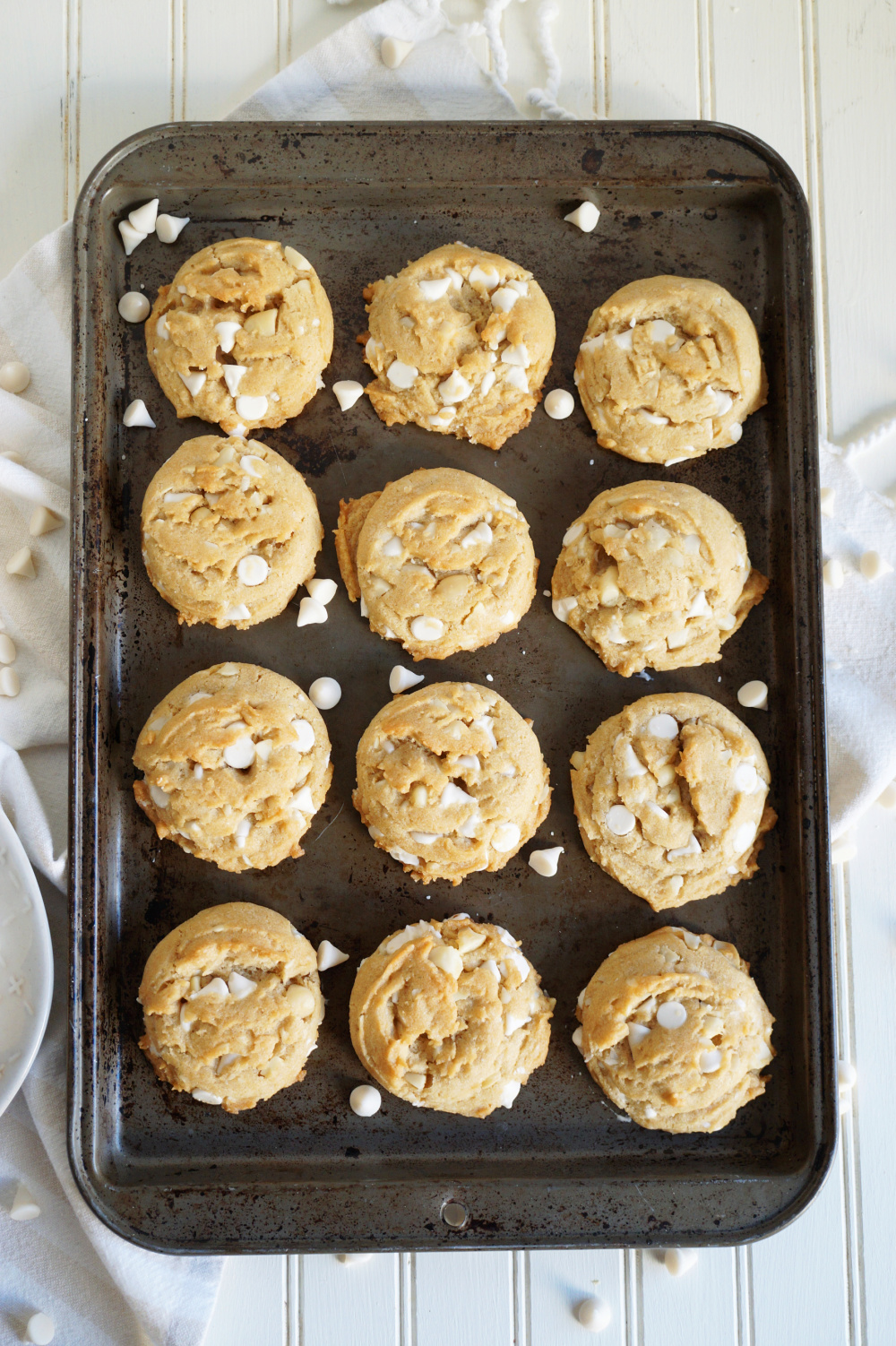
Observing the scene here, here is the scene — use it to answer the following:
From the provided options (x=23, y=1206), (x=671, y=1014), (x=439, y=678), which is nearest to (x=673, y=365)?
(x=439, y=678)

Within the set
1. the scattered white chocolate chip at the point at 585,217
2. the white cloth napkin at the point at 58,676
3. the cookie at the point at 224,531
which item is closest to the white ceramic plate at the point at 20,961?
the white cloth napkin at the point at 58,676

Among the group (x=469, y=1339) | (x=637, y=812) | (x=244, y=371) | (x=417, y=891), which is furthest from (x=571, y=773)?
(x=469, y=1339)

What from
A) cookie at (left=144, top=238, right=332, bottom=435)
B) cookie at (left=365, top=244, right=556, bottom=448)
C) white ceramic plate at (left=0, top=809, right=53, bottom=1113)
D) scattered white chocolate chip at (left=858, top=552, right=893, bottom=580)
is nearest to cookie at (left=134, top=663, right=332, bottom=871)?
white ceramic plate at (left=0, top=809, right=53, bottom=1113)

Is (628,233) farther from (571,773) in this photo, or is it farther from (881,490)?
(571,773)

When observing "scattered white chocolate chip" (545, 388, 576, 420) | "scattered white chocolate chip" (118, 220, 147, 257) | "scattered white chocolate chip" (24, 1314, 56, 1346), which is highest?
"scattered white chocolate chip" (118, 220, 147, 257)

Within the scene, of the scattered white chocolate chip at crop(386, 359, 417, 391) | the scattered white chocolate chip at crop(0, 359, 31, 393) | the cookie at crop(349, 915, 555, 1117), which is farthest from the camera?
the scattered white chocolate chip at crop(0, 359, 31, 393)

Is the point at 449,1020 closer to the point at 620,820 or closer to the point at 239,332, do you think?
the point at 620,820

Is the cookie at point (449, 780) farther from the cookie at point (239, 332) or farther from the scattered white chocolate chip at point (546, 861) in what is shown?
the cookie at point (239, 332)

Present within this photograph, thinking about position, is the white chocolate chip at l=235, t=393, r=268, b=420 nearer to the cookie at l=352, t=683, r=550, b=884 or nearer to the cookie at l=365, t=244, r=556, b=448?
the cookie at l=365, t=244, r=556, b=448
